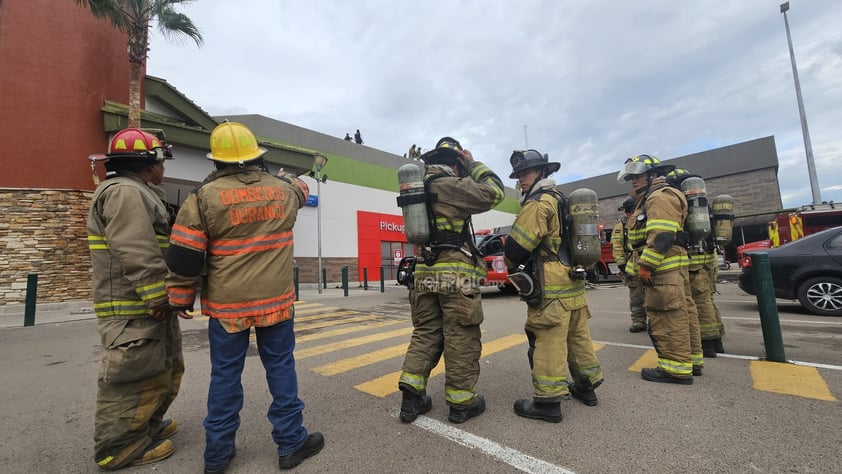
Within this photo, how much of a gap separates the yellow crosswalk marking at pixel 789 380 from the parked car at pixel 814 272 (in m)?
3.58

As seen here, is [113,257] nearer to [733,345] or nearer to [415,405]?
[415,405]

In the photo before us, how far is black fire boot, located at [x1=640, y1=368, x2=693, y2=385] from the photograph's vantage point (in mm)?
3412

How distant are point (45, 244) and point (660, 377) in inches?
543

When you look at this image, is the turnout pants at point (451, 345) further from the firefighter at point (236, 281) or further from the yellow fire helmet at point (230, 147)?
the yellow fire helmet at point (230, 147)

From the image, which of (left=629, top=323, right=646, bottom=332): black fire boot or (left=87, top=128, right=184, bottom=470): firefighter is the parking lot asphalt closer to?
(left=87, top=128, right=184, bottom=470): firefighter

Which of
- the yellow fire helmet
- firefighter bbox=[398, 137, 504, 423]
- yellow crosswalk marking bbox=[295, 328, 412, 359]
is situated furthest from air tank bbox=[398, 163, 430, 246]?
yellow crosswalk marking bbox=[295, 328, 412, 359]

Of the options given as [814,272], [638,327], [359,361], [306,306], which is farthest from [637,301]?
[306,306]

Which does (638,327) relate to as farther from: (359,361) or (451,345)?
(451,345)

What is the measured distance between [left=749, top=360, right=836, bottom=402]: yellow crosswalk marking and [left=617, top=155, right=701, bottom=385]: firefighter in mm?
647

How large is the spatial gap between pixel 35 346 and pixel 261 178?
20.3ft

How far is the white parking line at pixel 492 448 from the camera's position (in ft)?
6.84

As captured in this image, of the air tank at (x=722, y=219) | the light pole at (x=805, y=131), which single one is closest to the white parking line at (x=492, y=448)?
the air tank at (x=722, y=219)

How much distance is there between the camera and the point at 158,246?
7.41 feet

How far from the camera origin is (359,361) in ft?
14.5
